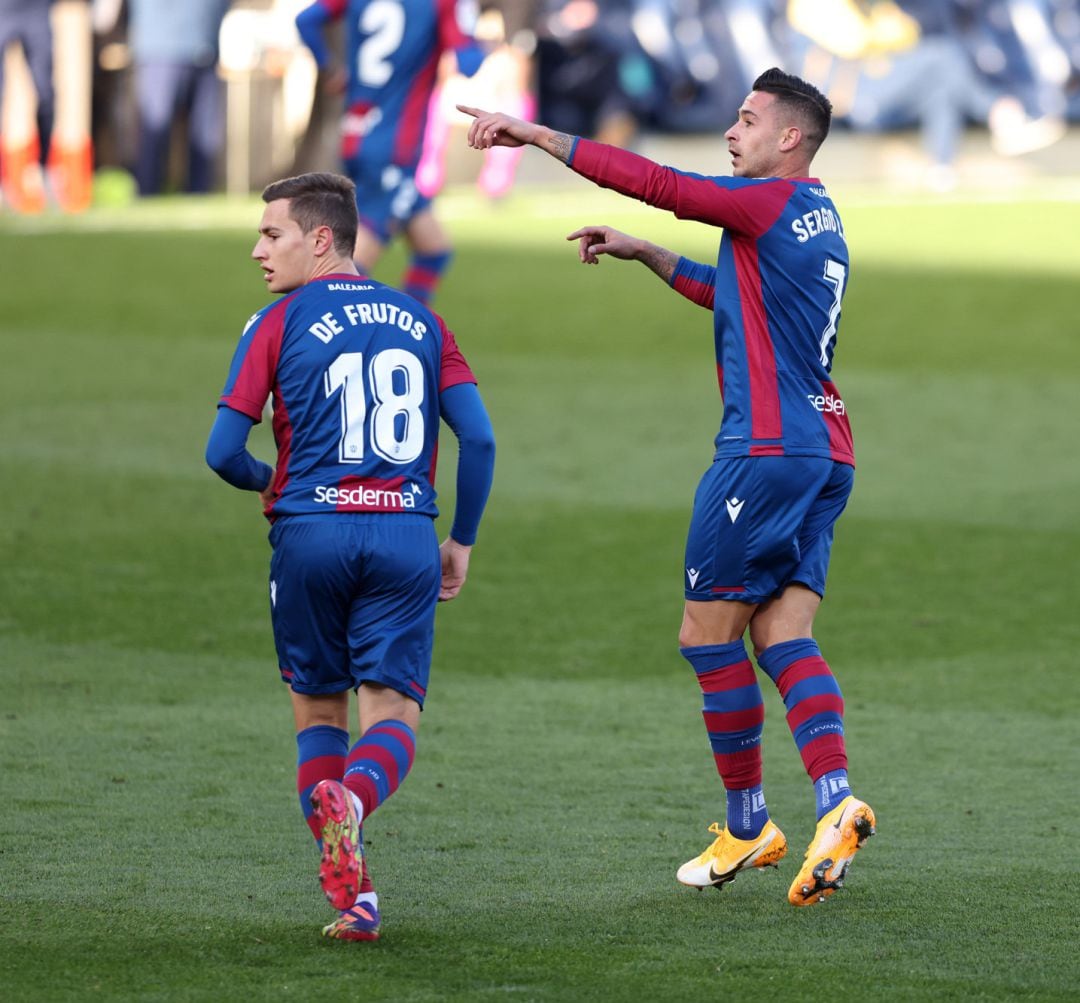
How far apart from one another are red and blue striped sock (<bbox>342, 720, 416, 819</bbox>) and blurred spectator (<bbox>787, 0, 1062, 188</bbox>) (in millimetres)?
26354

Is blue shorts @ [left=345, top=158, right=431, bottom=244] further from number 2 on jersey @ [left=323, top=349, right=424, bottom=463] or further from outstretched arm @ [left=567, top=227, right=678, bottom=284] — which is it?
number 2 on jersey @ [left=323, top=349, right=424, bottom=463]

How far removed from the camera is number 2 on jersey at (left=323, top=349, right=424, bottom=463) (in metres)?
4.19

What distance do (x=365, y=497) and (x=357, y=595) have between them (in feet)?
0.66

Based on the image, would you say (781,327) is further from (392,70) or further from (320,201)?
(392,70)

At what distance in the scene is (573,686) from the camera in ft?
21.7

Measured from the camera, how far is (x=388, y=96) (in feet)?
38.5

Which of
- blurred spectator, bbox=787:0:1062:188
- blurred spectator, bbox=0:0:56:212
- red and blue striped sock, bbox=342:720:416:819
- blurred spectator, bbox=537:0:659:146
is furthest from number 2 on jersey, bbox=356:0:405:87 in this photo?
blurred spectator, bbox=787:0:1062:188

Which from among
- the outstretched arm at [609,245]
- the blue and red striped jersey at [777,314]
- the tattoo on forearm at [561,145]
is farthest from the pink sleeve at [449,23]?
the tattoo on forearm at [561,145]

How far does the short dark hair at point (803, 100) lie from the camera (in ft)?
15.2

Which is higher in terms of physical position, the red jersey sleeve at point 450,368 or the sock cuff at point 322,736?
the red jersey sleeve at point 450,368

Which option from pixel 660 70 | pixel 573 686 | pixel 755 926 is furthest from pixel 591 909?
pixel 660 70

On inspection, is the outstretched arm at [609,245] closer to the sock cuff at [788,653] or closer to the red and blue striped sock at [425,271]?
the sock cuff at [788,653]

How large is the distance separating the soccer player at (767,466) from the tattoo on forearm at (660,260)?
0.09m

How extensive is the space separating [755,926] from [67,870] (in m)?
1.48
